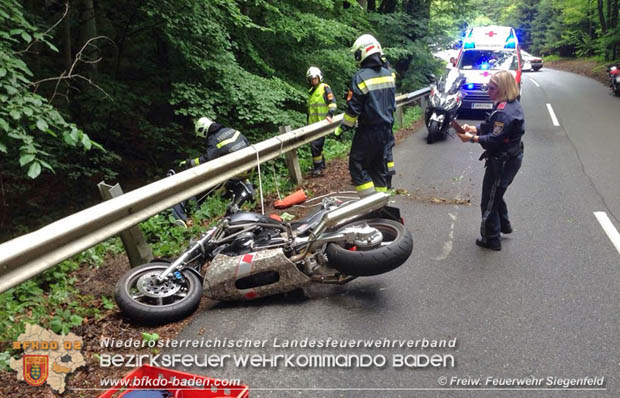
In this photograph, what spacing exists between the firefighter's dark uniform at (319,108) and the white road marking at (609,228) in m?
4.60

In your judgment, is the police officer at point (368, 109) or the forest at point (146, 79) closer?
the police officer at point (368, 109)

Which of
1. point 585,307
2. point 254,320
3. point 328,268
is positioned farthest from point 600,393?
point 254,320

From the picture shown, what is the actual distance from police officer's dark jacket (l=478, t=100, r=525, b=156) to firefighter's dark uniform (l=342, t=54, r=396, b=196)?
121cm

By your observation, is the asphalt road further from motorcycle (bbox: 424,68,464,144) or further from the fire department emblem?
motorcycle (bbox: 424,68,464,144)

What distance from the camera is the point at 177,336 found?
3820 millimetres

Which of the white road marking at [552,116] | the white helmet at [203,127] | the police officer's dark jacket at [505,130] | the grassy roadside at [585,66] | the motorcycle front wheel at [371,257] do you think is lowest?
the grassy roadside at [585,66]

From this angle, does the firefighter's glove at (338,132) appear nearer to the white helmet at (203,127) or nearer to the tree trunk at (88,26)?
the white helmet at (203,127)

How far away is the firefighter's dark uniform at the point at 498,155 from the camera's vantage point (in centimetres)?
545

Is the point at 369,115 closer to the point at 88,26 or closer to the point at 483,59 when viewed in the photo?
the point at 88,26

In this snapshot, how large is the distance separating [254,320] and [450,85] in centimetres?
1025

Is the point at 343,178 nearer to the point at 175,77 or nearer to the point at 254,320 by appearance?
the point at 175,77

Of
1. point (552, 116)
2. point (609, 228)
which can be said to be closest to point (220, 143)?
point (609, 228)

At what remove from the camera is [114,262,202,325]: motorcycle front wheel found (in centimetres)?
391

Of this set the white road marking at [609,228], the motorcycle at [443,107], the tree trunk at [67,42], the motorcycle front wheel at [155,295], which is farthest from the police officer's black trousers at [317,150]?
the motorcycle front wheel at [155,295]
